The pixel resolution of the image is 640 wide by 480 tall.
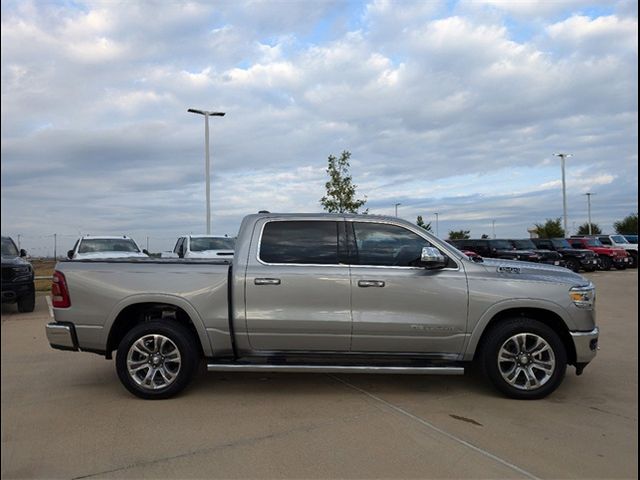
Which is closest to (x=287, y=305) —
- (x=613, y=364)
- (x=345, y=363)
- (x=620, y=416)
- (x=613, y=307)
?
(x=345, y=363)

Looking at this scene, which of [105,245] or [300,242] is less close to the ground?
[105,245]

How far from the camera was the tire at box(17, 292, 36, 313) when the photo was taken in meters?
12.0

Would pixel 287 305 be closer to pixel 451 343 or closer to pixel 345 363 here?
pixel 345 363

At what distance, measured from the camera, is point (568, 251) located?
26594mm

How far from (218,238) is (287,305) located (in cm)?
1148

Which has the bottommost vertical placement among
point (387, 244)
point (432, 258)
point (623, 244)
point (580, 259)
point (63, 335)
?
point (63, 335)

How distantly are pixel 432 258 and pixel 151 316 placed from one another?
2995mm

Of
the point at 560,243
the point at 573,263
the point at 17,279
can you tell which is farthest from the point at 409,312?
the point at 560,243

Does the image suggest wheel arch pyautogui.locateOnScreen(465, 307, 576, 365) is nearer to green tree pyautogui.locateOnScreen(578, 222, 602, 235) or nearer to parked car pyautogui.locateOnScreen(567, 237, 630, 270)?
parked car pyautogui.locateOnScreen(567, 237, 630, 270)

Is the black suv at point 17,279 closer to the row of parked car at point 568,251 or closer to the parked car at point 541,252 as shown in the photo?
the row of parked car at point 568,251

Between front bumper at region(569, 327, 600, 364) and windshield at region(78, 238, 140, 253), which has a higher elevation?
windshield at region(78, 238, 140, 253)

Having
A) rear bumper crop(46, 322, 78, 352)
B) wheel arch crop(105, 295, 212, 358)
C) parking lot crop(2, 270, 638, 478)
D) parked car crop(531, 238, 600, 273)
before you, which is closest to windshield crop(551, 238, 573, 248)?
parked car crop(531, 238, 600, 273)

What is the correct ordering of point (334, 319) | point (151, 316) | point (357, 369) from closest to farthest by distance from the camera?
point (357, 369), point (334, 319), point (151, 316)

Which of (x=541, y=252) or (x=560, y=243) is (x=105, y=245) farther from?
(x=560, y=243)
